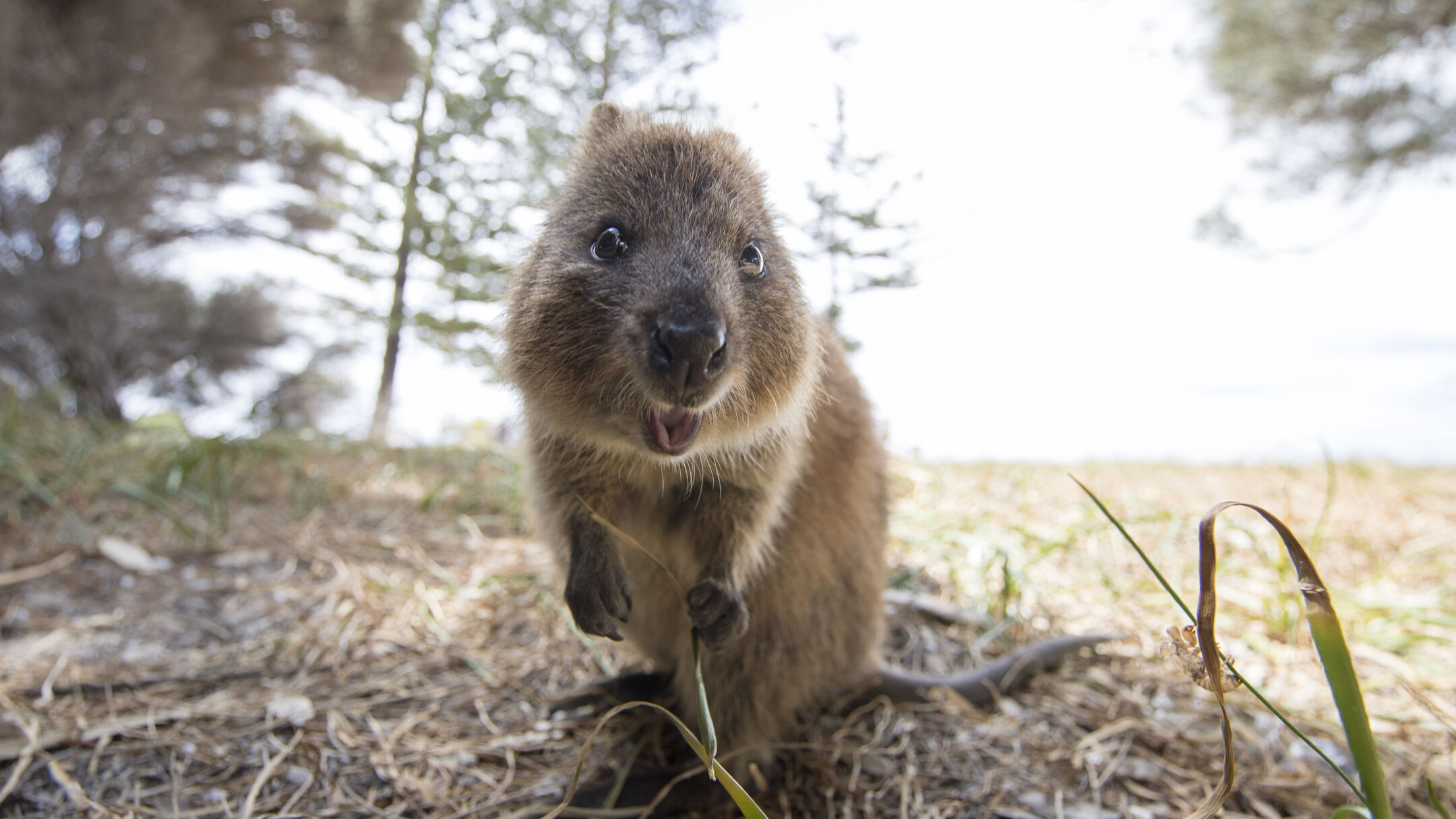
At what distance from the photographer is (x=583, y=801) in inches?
80.0

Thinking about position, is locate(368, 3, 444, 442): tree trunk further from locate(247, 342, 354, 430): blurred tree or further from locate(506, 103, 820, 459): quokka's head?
locate(506, 103, 820, 459): quokka's head

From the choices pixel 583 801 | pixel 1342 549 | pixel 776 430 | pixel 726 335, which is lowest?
pixel 583 801

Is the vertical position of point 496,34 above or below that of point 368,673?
above

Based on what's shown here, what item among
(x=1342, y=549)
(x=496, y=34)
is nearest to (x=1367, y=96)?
(x=1342, y=549)

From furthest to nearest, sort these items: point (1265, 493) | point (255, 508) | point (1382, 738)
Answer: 1. point (1265, 493)
2. point (255, 508)
3. point (1382, 738)

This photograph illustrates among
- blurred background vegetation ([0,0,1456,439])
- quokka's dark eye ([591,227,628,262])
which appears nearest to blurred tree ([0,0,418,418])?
blurred background vegetation ([0,0,1456,439])

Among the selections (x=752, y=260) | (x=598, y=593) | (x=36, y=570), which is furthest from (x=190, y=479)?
(x=752, y=260)

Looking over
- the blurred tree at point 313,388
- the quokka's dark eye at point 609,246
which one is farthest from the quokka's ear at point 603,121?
the blurred tree at point 313,388

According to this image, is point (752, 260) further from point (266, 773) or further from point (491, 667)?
point (266, 773)

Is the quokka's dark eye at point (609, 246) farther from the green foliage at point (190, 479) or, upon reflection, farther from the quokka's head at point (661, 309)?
the green foliage at point (190, 479)

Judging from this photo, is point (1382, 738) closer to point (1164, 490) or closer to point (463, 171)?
point (1164, 490)

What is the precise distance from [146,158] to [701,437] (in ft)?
39.6

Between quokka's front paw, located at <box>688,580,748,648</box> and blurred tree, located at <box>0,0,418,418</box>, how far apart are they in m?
10.6

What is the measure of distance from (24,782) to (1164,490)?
710cm
